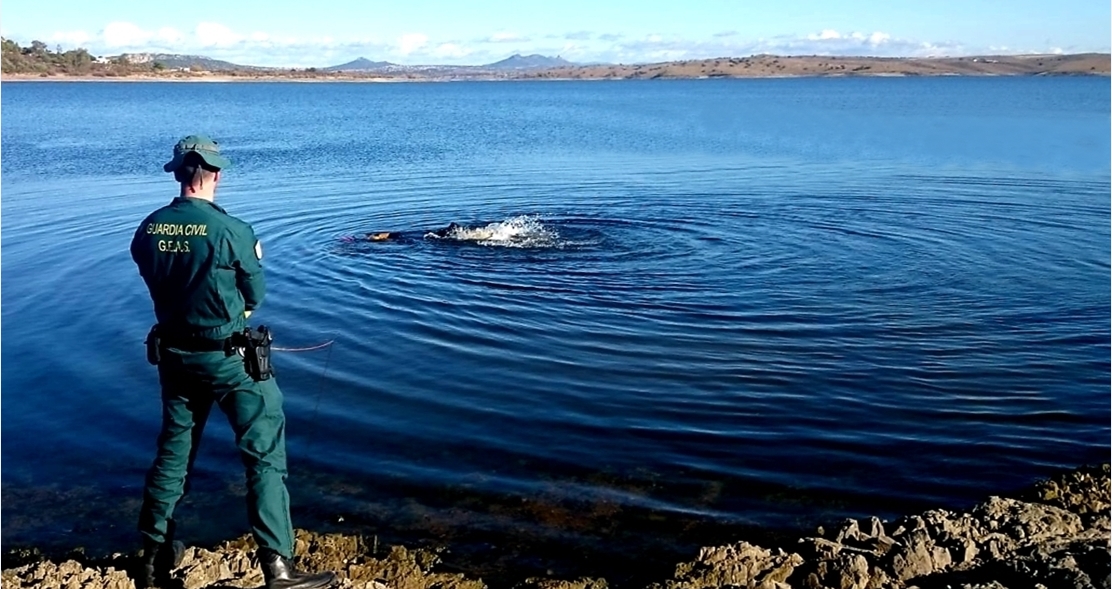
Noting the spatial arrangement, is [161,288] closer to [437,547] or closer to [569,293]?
[437,547]

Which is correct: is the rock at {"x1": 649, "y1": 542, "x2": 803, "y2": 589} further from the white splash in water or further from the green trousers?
the white splash in water

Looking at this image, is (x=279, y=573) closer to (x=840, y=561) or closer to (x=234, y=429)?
(x=234, y=429)

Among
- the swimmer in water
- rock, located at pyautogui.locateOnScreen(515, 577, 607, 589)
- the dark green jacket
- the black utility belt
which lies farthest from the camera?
the swimmer in water

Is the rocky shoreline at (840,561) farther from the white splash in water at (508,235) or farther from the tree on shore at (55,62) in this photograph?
the tree on shore at (55,62)

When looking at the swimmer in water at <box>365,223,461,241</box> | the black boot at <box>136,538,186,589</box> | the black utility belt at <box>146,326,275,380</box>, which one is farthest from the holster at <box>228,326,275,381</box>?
the swimmer in water at <box>365,223,461,241</box>

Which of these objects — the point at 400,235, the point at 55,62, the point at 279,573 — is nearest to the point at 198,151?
the point at 279,573

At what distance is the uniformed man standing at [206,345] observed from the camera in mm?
5605

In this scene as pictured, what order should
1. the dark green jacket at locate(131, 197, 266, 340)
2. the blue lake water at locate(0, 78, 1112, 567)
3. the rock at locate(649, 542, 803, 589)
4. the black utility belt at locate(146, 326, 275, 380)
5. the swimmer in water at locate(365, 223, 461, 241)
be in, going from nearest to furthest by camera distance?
the dark green jacket at locate(131, 197, 266, 340) → the black utility belt at locate(146, 326, 275, 380) → the rock at locate(649, 542, 803, 589) → the blue lake water at locate(0, 78, 1112, 567) → the swimmer in water at locate(365, 223, 461, 241)

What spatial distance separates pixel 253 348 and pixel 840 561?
140 inches

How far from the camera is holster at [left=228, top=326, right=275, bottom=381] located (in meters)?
5.71

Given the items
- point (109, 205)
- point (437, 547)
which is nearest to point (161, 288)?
point (437, 547)

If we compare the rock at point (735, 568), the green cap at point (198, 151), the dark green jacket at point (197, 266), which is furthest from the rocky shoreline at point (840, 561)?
the green cap at point (198, 151)

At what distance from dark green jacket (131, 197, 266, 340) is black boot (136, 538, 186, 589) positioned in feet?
4.16

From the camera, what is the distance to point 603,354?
11.9 metres
